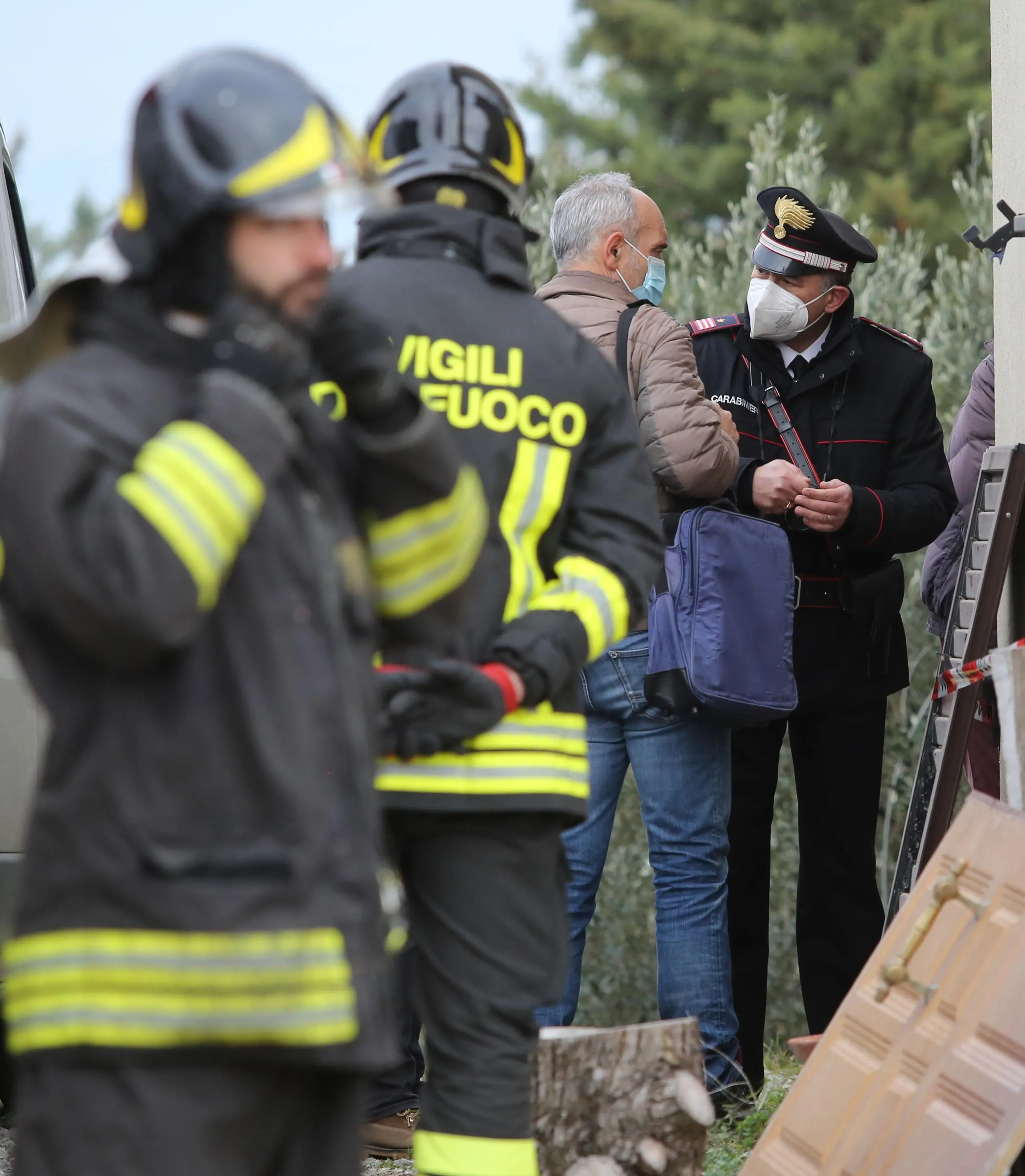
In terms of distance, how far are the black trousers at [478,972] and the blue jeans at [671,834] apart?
1428 mm

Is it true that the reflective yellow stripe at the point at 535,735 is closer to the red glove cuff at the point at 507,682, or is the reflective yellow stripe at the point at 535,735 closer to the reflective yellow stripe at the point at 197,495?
the red glove cuff at the point at 507,682

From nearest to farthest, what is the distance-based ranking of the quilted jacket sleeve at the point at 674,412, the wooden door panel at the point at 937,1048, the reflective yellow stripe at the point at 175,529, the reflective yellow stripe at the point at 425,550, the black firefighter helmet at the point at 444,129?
the reflective yellow stripe at the point at 175,529, the reflective yellow stripe at the point at 425,550, the black firefighter helmet at the point at 444,129, the wooden door panel at the point at 937,1048, the quilted jacket sleeve at the point at 674,412

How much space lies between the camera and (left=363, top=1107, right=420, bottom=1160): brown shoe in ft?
12.4

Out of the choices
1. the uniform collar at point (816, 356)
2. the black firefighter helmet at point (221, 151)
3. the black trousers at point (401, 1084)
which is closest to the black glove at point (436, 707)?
the black firefighter helmet at point (221, 151)

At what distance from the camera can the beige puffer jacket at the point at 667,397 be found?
3.86 meters

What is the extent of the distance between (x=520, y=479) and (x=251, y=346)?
3.10 ft

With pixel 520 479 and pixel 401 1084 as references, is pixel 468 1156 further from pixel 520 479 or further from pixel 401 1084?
pixel 401 1084

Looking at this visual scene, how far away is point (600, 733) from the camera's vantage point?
13.3 feet

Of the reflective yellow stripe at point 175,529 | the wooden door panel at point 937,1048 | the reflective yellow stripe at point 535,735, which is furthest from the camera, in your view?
the wooden door panel at point 937,1048

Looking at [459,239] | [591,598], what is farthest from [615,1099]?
[459,239]

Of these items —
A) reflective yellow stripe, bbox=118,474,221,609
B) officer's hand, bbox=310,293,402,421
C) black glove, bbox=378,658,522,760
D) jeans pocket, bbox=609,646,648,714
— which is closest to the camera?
reflective yellow stripe, bbox=118,474,221,609

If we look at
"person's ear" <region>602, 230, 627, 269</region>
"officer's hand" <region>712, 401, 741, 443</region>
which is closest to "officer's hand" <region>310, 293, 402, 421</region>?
"officer's hand" <region>712, 401, 741, 443</region>

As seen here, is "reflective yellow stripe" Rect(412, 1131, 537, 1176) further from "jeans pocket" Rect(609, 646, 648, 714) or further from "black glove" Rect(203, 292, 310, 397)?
"jeans pocket" Rect(609, 646, 648, 714)

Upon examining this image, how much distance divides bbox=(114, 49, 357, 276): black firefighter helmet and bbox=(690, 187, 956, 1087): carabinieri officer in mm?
2669
